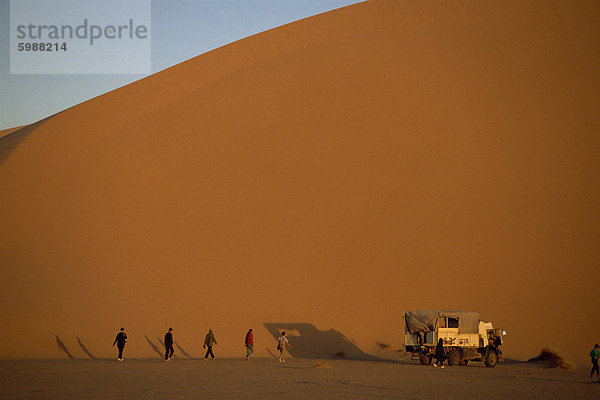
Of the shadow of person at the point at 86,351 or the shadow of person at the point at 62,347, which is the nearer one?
the shadow of person at the point at 86,351

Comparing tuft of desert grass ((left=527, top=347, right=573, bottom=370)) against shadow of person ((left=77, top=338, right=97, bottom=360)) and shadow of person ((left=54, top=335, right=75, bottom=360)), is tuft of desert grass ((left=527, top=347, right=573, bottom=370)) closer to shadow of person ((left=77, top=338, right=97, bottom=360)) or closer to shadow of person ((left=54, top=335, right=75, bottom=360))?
shadow of person ((left=77, top=338, right=97, bottom=360))

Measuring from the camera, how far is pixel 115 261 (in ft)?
87.8

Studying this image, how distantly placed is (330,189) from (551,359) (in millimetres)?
11336

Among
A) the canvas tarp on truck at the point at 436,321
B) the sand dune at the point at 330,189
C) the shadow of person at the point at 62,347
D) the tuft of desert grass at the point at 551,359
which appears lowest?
the tuft of desert grass at the point at 551,359

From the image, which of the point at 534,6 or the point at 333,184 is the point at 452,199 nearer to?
the point at 333,184

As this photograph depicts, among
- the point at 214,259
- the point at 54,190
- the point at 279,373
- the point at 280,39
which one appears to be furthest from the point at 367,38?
the point at 279,373

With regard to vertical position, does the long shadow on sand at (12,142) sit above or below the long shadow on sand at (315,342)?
above

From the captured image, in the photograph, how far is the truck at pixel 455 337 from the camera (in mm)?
20359

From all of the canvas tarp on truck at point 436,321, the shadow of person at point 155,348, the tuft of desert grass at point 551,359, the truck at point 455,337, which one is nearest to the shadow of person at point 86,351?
the shadow of person at point 155,348

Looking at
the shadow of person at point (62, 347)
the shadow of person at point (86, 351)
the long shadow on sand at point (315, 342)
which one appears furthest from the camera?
the long shadow on sand at point (315, 342)

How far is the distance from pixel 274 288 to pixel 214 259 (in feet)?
8.96

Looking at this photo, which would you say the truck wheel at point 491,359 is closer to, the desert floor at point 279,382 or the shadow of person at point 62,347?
the desert floor at point 279,382

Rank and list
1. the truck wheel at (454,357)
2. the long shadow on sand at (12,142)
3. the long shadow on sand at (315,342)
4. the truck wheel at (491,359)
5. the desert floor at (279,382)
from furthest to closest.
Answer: the long shadow on sand at (12,142) → the long shadow on sand at (315,342) → the truck wheel at (454,357) → the truck wheel at (491,359) → the desert floor at (279,382)

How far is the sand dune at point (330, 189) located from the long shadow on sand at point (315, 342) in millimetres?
306
